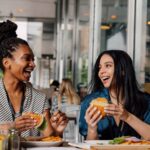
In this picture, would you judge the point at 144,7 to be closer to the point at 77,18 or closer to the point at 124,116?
the point at 124,116

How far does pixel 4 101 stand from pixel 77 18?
5679 mm

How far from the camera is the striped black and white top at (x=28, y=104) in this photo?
253 centimetres

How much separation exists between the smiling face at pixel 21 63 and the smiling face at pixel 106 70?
47 cm

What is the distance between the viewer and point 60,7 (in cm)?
1103

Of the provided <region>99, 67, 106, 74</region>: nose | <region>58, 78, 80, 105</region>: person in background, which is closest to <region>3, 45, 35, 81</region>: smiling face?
<region>99, 67, 106, 74</region>: nose

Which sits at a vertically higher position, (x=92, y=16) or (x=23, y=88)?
(x=92, y=16)

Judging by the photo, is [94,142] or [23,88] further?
[23,88]

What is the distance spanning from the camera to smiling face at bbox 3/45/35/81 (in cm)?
257

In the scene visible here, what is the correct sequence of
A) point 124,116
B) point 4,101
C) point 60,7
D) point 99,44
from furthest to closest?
1. point 60,7
2. point 99,44
3. point 4,101
4. point 124,116

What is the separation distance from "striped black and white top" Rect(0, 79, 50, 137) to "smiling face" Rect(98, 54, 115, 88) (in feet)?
1.31

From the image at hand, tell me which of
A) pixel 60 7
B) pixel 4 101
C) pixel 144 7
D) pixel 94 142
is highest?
pixel 60 7

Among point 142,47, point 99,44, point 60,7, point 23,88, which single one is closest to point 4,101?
point 23,88

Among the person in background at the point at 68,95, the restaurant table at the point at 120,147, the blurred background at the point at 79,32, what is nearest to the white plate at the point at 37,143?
the restaurant table at the point at 120,147

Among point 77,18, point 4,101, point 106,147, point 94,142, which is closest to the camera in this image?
point 106,147
